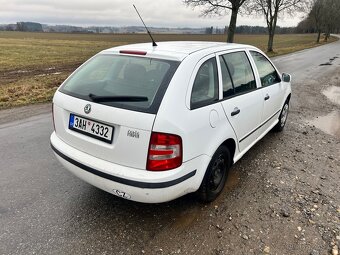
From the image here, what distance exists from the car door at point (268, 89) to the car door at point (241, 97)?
25 centimetres

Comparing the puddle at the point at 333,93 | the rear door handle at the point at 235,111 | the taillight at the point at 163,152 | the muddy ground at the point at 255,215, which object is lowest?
the muddy ground at the point at 255,215

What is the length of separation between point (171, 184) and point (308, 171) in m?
2.49

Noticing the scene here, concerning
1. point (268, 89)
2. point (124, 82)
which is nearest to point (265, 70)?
point (268, 89)

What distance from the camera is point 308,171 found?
164 inches

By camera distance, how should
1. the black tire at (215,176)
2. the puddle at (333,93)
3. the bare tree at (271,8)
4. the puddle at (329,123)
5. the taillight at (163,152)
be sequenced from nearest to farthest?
the taillight at (163,152) → the black tire at (215,176) → the puddle at (329,123) → the puddle at (333,93) → the bare tree at (271,8)

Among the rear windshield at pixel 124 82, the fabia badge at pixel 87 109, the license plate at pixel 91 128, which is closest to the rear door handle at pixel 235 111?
the rear windshield at pixel 124 82

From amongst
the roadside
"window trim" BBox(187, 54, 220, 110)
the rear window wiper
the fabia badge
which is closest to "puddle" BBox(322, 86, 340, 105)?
the roadside

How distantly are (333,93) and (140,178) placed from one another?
9.53 meters

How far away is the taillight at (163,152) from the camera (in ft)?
8.18

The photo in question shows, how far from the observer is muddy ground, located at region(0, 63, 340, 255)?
106 inches

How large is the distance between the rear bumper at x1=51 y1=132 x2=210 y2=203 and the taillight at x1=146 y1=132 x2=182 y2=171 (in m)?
0.06

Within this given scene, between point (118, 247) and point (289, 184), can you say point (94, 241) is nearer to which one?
point (118, 247)

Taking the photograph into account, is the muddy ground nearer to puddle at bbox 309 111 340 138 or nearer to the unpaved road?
the unpaved road

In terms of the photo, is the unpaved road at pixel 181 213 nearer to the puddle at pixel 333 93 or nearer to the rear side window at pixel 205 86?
the rear side window at pixel 205 86
